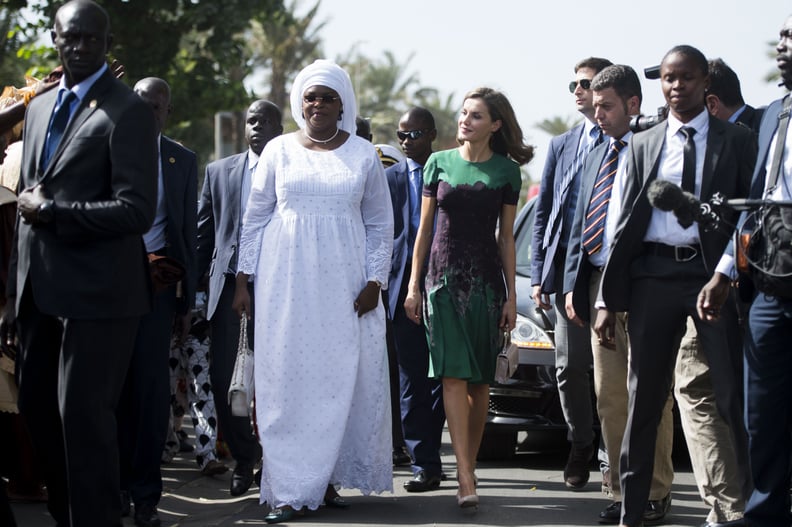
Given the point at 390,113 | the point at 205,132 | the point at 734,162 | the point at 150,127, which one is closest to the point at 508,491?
the point at 734,162

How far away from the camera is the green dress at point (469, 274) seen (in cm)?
729

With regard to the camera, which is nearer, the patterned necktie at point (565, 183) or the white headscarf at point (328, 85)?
the white headscarf at point (328, 85)

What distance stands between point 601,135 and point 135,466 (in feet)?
11.0

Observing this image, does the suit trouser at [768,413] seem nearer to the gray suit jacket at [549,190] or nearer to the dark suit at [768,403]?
the dark suit at [768,403]

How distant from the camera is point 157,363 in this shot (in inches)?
278

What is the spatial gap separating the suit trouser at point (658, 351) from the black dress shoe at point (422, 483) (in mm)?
1862

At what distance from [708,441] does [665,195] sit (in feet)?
5.20

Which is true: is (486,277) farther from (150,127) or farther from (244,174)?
(150,127)

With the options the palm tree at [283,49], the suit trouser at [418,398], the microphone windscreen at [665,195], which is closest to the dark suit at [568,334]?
the suit trouser at [418,398]

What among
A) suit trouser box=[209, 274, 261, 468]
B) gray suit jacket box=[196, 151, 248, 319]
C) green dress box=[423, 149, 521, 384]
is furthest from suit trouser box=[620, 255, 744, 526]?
gray suit jacket box=[196, 151, 248, 319]

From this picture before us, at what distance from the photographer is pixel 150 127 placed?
17.7ft

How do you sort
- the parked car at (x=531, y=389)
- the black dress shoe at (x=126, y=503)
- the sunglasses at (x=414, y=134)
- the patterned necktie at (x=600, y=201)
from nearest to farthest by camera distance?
the black dress shoe at (x=126, y=503)
the patterned necktie at (x=600, y=201)
the parked car at (x=531, y=389)
the sunglasses at (x=414, y=134)

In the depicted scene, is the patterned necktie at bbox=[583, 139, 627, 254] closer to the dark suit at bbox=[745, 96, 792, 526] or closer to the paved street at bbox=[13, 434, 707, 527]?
the paved street at bbox=[13, 434, 707, 527]

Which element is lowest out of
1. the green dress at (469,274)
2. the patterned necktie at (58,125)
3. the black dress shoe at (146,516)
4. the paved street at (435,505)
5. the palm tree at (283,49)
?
the paved street at (435,505)
